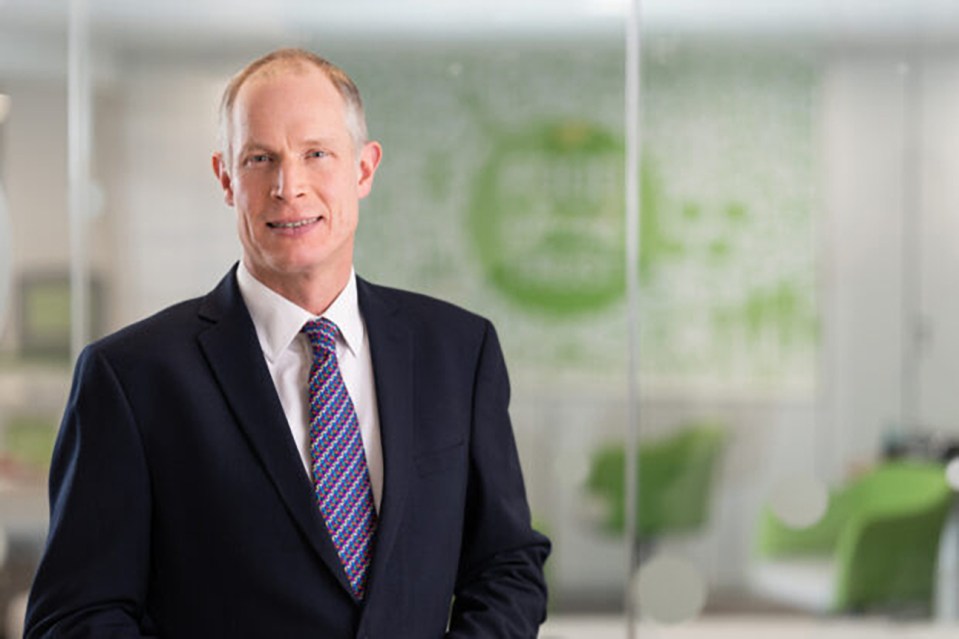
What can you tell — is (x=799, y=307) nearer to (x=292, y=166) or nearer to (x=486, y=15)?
(x=486, y=15)

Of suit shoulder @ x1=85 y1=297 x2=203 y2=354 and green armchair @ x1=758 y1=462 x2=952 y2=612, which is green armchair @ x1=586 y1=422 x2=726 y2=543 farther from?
suit shoulder @ x1=85 y1=297 x2=203 y2=354

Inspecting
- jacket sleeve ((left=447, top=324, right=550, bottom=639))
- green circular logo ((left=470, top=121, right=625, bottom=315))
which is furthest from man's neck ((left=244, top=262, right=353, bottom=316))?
green circular logo ((left=470, top=121, right=625, bottom=315))

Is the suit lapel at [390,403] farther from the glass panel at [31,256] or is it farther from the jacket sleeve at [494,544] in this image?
the glass panel at [31,256]

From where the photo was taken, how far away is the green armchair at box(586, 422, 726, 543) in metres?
3.92

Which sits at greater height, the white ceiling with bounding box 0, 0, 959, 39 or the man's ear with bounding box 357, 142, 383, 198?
the white ceiling with bounding box 0, 0, 959, 39

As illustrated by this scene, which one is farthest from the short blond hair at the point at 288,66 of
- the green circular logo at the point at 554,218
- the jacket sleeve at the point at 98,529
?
the green circular logo at the point at 554,218

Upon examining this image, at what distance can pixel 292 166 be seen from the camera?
175 cm

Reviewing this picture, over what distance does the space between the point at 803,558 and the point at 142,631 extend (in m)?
2.61

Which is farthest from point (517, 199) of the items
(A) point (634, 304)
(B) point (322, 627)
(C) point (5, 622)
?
(B) point (322, 627)

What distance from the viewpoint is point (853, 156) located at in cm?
388

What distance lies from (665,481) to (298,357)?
2.30 m

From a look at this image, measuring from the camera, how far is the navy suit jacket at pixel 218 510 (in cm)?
167

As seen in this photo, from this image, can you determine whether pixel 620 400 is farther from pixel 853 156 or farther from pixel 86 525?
pixel 86 525

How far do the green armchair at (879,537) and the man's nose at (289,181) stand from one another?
2521 millimetres
